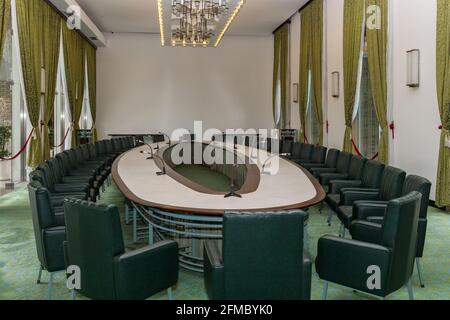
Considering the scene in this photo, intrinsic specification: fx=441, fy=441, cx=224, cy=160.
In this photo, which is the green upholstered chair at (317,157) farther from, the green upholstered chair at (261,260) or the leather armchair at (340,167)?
the green upholstered chair at (261,260)

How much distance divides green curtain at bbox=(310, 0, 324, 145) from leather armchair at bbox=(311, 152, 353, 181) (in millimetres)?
3937

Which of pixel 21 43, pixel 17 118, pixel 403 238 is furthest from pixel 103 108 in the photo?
pixel 403 238

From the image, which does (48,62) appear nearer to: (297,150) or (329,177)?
(297,150)

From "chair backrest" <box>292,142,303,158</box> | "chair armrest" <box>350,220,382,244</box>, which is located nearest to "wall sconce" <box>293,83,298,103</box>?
"chair backrest" <box>292,142,303,158</box>

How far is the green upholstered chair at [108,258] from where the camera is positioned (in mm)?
2375

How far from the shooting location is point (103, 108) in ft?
44.7

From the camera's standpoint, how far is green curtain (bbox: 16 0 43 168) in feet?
23.1

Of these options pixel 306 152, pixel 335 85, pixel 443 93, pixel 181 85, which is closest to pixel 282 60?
pixel 181 85

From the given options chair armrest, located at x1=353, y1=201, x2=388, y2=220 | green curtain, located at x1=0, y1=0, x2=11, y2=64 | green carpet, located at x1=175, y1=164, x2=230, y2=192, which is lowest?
green carpet, located at x1=175, y1=164, x2=230, y2=192

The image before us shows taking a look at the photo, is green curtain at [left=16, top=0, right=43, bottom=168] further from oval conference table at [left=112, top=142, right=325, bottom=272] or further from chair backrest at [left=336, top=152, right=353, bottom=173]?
chair backrest at [left=336, top=152, right=353, bottom=173]

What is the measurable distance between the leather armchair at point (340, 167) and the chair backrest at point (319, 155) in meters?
0.84

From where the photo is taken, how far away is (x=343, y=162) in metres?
5.75
